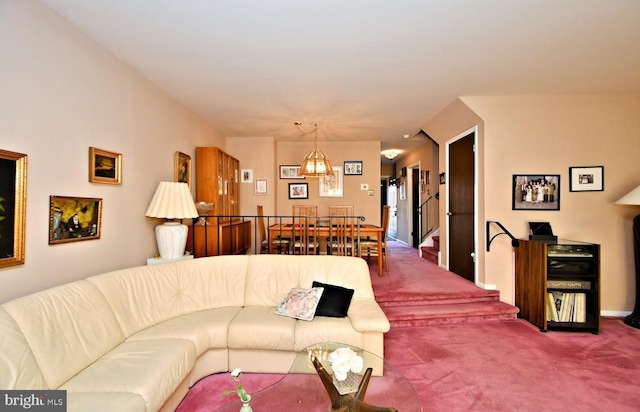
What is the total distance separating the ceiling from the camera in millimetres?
1911

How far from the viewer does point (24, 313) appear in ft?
4.80

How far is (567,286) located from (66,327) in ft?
14.5

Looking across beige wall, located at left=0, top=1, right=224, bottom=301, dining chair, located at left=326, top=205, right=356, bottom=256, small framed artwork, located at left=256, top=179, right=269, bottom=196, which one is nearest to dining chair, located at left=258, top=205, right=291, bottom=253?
dining chair, located at left=326, top=205, right=356, bottom=256

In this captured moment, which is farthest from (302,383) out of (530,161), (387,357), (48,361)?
(530,161)

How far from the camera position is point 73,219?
213 centimetres

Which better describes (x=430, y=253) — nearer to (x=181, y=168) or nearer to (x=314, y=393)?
(x=314, y=393)

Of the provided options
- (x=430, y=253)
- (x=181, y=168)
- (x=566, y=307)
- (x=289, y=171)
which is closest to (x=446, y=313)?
(x=566, y=307)

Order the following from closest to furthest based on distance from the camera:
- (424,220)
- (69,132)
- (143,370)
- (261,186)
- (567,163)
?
1. (143,370)
2. (69,132)
3. (567,163)
4. (261,186)
5. (424,220)

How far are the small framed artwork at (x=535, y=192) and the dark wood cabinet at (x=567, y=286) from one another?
624mm

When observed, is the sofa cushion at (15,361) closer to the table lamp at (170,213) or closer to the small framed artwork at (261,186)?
the table lamp at (170,213)

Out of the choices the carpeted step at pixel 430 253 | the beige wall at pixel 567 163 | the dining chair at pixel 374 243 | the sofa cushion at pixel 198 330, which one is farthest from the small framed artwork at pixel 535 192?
the sofa cushion at pixel 198 330

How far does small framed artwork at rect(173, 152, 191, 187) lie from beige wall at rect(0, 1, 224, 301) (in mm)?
435

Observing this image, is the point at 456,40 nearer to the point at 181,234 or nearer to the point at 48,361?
the point at 181,234

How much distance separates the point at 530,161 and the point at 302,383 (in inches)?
148
